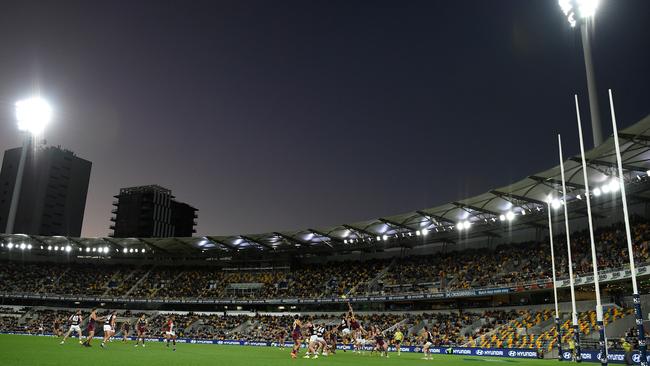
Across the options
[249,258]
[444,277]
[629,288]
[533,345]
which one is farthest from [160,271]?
[629,288]

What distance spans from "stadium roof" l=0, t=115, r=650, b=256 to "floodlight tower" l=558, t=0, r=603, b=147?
4347 mm

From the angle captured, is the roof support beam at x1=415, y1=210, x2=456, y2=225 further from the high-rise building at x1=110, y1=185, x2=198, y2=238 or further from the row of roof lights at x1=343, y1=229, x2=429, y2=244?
the high-rise building at x1=110, y1=185, x2=198, y2=238

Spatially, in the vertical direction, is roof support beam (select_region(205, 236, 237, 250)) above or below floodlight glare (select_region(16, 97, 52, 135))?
below

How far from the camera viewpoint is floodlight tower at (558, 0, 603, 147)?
38.9 m

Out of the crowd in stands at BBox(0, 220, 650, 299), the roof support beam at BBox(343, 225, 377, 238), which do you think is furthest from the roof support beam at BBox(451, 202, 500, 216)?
the roof support beam at BBox(343, 225, 377, 238)

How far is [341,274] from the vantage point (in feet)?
238

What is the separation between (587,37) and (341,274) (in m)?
44.8

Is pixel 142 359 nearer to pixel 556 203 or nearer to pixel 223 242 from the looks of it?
pixel 556 203

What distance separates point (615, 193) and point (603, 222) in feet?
25.8

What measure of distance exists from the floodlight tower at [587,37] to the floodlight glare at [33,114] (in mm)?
59207

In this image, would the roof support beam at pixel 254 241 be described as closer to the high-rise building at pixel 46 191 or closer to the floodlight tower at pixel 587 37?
the floodlight tower at pixel 587 37

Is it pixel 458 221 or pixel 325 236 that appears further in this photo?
pixel 325 236

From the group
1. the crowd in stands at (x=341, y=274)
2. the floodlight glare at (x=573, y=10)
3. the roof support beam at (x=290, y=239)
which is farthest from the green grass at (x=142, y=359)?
the roof support beam at (x=290, y=239)

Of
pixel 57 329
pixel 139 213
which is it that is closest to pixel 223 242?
pixel 57 329
